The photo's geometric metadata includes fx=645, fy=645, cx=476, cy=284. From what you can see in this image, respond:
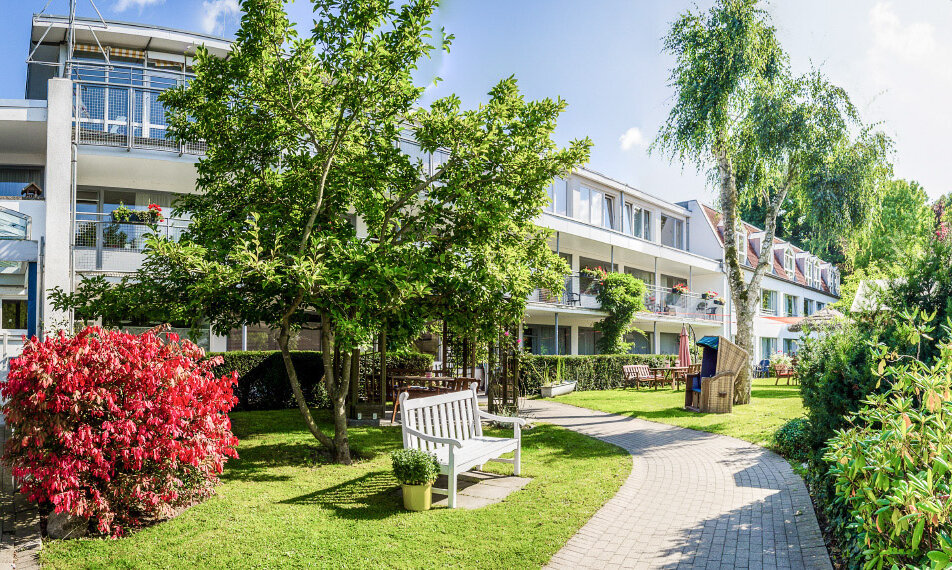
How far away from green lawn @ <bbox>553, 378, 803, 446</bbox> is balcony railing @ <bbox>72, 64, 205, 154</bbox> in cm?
1291

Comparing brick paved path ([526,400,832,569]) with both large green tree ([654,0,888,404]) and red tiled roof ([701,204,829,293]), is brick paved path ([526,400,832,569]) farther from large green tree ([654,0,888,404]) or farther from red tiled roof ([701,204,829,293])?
red tiled roof ([701,204,829,293])

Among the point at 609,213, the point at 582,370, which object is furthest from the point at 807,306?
the point at 582,370

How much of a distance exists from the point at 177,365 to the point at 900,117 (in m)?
20.8

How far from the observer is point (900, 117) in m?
19.1

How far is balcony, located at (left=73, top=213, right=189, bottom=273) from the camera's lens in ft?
50.3

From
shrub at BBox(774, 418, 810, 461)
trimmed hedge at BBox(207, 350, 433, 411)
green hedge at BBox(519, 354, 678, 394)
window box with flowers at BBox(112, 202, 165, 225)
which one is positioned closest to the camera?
shrub at BBox(774, 418, 810, 461)

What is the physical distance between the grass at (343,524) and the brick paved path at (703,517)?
0.28 m

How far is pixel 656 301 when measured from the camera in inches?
1225

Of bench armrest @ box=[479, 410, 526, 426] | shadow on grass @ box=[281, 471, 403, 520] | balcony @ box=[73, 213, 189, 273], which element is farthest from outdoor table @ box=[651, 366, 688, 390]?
shadow on grass @ box=[281, 471, 403, 520]

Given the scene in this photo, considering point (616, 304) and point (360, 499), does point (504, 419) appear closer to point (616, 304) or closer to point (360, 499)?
point (360, 499)

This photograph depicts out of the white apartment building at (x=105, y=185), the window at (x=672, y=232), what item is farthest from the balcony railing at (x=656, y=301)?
the window at (x=672, y=232)

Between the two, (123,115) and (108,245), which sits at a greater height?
(123,115)

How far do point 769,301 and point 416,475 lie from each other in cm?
4195

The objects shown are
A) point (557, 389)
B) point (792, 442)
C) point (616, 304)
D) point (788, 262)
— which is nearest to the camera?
point (792, 442)
